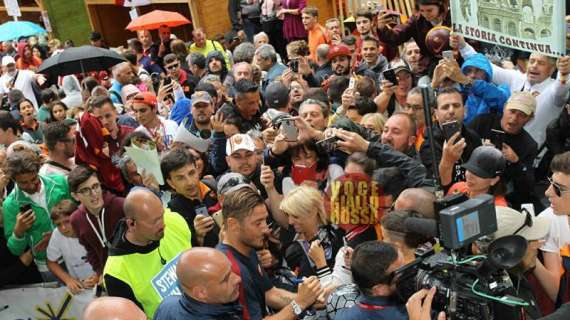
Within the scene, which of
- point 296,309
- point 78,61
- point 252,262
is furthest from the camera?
point 78,61

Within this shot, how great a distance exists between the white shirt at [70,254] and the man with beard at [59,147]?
0.76 metres

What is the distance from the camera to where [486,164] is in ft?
12.5

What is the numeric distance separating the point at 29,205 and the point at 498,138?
11.1 ft

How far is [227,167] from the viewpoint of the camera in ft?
17.5

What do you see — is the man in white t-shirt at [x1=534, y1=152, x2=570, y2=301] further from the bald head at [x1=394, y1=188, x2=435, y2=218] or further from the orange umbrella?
the orange umbrella

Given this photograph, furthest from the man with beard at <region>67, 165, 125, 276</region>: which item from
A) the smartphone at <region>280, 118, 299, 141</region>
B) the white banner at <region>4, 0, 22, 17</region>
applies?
the white banner at <region>4, 0, 22, 17</region>

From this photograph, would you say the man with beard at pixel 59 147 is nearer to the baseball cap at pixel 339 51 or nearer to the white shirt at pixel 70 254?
the white shirt at pixel 70 254

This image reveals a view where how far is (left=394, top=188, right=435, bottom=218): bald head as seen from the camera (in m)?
3.43

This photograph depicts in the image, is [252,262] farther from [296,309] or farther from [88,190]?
[88,190]

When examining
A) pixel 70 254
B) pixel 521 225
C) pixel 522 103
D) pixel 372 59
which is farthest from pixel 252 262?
pixel 372 59

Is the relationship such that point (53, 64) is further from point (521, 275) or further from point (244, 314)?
point (521, 275)

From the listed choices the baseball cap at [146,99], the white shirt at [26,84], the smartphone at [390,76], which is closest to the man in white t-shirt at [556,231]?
the smartphone at [390,76]

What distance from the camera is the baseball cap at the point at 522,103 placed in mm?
4438

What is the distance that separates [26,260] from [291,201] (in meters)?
2.25
